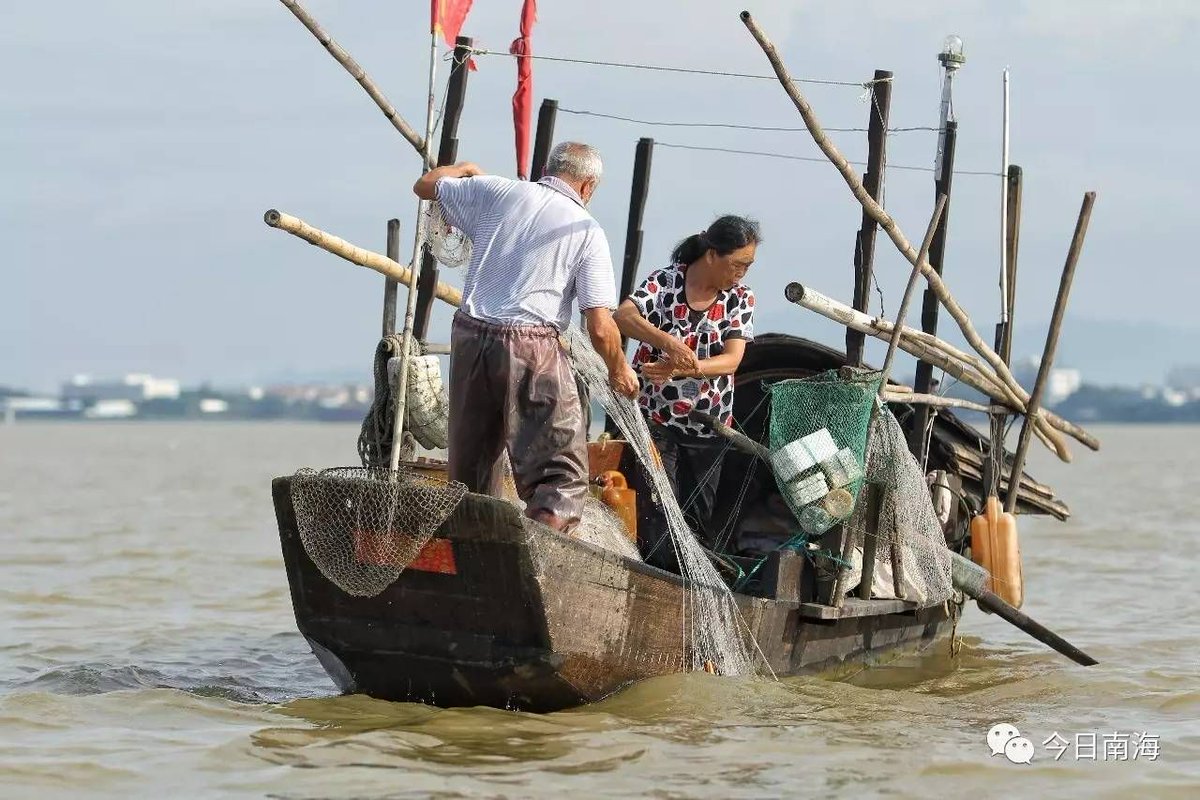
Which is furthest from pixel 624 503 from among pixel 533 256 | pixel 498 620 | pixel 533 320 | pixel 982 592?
pixel 982 592

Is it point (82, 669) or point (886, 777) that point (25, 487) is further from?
point (886, 777)

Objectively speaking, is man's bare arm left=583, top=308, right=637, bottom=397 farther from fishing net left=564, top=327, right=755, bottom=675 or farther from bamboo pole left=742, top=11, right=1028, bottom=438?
bamboo pole left=742, top=11, right=1028, bottom=438

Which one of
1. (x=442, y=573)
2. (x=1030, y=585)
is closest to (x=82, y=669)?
(x=442, y=573)

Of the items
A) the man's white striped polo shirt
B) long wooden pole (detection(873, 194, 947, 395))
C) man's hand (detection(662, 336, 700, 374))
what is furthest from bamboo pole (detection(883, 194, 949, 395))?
the man's white striped polo shirt

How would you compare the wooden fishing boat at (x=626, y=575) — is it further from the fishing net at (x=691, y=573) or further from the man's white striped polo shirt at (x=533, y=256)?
the man's white striped polo shirt at (x=533, y=256)

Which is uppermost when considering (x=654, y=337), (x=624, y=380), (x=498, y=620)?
(x=654, y=337)

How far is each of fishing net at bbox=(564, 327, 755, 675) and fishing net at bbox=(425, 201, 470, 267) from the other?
56 cm

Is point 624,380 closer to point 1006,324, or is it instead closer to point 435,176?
point 435,176

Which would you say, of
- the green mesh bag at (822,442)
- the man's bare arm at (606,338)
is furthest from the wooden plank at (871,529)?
the man's bare arm at (606,338)

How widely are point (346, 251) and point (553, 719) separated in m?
2.38

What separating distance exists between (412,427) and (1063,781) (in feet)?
10.1

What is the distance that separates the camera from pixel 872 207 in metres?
8.79

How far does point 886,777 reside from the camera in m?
6.69

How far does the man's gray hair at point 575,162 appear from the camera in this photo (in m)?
7.10
